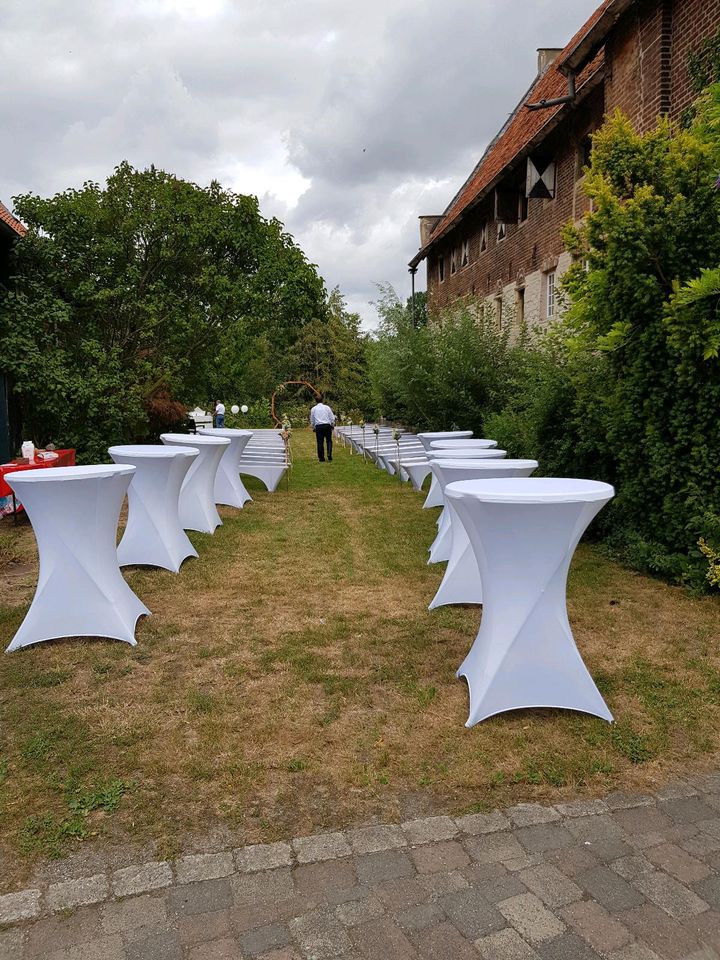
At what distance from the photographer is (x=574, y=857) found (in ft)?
8.04

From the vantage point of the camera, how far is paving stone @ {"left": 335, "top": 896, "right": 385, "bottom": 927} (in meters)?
2.16

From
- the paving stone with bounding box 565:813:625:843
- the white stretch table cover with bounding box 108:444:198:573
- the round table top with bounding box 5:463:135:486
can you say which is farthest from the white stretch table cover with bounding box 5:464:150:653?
the paving stone with bounding box 565:813:625:843

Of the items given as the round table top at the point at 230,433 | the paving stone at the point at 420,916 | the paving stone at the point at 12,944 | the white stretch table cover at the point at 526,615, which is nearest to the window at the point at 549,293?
the round table top at the point at 230,433

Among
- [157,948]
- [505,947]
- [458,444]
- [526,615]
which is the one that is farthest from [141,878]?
[458,444]

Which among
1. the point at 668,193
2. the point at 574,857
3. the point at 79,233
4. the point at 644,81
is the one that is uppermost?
the point at 644,81

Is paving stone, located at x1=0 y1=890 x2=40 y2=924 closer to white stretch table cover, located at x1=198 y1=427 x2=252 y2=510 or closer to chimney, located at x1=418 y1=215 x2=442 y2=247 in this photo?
white stretch table cover, located at x1=198 y1=427 x2=252 y2=510

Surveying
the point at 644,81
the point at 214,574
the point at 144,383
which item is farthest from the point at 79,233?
the point at 644,81

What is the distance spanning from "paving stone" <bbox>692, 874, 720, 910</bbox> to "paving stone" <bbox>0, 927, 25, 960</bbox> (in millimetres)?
2013

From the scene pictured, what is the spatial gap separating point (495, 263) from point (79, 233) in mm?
11234

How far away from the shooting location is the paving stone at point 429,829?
257 centimetres

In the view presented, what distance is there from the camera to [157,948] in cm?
206

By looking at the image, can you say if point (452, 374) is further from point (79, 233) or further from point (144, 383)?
point (79, 233)

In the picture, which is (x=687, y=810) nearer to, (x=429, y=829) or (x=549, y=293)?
(x=429, y=829)

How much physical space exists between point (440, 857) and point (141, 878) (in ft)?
3.23
